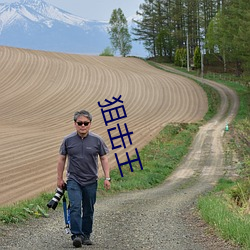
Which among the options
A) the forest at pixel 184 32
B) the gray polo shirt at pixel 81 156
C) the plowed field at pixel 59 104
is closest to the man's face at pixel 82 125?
the gray polo shirt at pixel 81 156

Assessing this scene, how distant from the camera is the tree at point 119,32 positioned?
346 ft

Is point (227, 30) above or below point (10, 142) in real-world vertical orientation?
above

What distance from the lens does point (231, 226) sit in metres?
7.71

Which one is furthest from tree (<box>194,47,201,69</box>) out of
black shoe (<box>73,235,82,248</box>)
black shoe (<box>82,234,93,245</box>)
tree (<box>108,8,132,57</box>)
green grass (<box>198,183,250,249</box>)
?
black shoe (<box>73,235,82,248</box>)

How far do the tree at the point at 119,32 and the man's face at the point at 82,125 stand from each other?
98.9 meters

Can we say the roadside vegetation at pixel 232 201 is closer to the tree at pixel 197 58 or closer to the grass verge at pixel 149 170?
the grass verge at pixel 149 170

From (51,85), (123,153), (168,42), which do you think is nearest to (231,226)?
(123,153)

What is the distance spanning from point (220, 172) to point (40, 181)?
8.32m

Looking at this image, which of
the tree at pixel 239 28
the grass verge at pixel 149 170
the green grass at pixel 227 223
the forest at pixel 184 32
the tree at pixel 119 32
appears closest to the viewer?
the green grass at pixel 227 223

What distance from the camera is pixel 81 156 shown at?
737cm

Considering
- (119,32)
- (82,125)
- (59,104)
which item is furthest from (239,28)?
(119,32)

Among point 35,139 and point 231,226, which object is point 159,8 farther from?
point 231,226

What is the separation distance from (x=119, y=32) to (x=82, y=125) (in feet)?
328

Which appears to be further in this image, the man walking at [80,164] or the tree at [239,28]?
the tree at [239,28]
